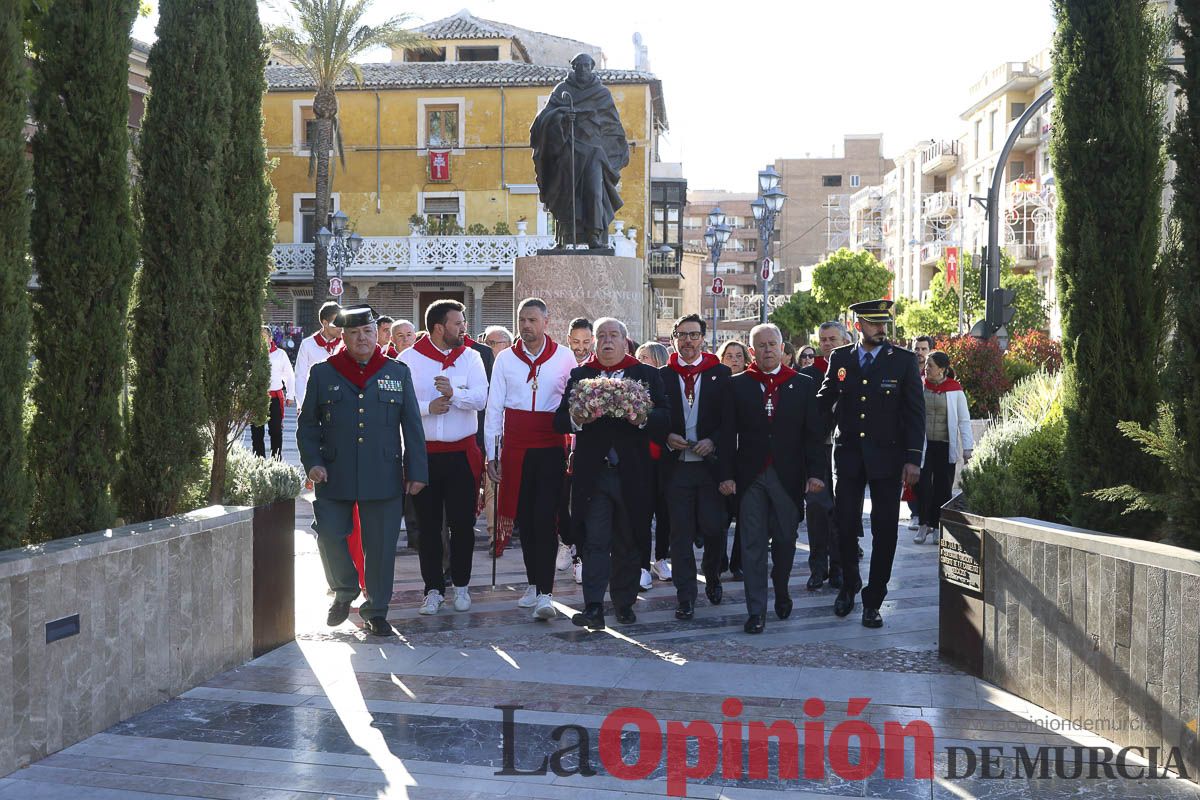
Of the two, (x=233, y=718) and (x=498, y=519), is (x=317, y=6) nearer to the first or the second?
(x=498, y=519)

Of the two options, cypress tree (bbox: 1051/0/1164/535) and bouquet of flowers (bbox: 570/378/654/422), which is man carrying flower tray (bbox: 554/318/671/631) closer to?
bouquet of flowers (bbox: 570/378/654/422)

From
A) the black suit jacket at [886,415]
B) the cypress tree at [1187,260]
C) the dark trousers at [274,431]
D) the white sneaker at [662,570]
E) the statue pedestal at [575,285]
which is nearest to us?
the cypress tree at [1187,260]

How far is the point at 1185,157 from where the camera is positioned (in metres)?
5.62

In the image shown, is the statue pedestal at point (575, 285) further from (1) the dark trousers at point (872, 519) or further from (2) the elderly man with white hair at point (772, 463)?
(1) the dark trousers at point (872, 519)

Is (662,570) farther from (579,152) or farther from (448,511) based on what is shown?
(579,152)

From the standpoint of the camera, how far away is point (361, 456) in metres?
7.43

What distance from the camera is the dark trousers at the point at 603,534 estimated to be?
7796mm

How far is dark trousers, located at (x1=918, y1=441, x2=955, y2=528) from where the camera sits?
38.4ft

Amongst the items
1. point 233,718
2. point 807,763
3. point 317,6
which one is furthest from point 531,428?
A: point 317,6

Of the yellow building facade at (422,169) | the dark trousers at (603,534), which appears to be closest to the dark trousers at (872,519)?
the dark trousers at (603,534)

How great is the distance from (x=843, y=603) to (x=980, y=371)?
8.31 metres

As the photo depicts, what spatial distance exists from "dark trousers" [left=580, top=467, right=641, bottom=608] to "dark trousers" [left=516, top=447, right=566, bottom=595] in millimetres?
271

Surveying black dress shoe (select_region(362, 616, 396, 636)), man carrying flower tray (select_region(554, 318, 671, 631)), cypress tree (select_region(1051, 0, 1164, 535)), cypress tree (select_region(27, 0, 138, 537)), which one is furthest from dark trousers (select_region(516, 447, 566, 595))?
cypress tree (select_region(1051, 0, 1164, 535))

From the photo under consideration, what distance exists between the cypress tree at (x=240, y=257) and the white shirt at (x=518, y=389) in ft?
5.02
